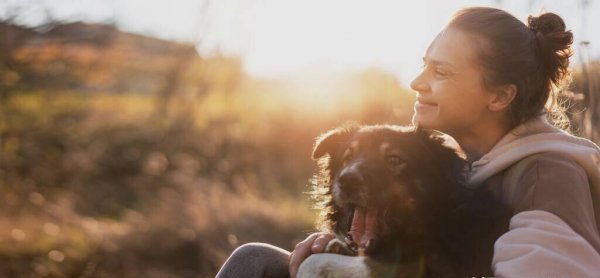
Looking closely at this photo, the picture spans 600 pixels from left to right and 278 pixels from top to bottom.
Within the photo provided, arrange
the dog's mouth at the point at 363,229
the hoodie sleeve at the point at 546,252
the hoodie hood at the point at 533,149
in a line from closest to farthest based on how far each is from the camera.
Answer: the hoodie sleeve at the point at 546,252
the hoodie hood at the point at 533,149
the dog's mouth at the point at 363,229

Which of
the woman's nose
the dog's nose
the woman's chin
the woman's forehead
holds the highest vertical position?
the woman's forehead

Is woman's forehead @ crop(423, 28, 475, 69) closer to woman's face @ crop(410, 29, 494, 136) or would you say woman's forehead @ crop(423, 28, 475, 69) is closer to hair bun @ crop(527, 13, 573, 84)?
woman's face @ crop(410, 29, 494, 136)

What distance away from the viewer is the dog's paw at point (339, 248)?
3814 millimetres

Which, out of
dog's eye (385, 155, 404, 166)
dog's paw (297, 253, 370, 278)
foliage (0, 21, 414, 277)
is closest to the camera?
dog's paw (297, 253, 370, 278)

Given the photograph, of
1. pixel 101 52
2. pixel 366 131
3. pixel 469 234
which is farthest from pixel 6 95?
pixel 469 234

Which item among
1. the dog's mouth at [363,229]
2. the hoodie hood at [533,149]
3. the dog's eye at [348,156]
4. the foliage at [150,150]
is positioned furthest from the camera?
the foliage at [150,150]

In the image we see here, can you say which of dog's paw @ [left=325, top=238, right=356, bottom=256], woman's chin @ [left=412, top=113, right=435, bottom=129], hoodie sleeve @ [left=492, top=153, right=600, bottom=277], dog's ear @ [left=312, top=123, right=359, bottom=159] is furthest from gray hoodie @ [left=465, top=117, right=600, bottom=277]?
dog's ear @ [left=312, top=123, right=359, bottom=159]

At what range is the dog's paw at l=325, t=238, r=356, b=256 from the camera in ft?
12.5

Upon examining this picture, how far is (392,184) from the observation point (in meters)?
3.94

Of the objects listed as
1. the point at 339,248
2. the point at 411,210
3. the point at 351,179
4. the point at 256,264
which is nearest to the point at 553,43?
the point at 411,210

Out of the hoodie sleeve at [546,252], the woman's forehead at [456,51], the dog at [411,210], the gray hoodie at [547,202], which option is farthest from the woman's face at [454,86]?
the hoodie sleeve at [546,252]

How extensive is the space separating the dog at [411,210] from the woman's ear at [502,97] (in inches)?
11.8

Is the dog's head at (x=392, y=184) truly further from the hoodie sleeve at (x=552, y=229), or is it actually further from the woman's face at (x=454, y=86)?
the hoodie sleeve at (x=552, y=229)

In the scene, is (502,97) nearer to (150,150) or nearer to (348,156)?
(348,156)
